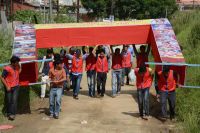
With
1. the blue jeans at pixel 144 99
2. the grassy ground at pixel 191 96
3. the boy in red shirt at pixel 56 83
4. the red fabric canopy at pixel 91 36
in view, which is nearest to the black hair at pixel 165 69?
the blue jeans at pixel 144 99

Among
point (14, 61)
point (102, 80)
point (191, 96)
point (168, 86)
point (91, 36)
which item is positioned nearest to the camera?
point (14, 61)

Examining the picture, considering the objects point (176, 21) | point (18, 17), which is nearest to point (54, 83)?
point (176, 21)

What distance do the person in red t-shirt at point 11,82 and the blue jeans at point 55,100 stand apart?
0.99 meters

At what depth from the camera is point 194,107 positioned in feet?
39.9

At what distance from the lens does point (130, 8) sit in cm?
6644

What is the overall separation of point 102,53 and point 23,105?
333 centimetres

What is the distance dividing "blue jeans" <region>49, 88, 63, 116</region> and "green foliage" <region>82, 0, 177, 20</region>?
176ft

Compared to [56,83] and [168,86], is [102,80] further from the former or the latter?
[168,86]

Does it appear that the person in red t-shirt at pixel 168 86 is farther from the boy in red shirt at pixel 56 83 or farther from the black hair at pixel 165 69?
the boy in red shirt at pixel 56 83

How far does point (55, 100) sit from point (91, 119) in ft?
3.77

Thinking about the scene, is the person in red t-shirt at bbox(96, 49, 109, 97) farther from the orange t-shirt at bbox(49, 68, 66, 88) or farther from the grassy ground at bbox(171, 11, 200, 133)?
the orange t-shirt at bbox(49, 68, 66, 88)

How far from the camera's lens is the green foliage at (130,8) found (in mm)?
66500

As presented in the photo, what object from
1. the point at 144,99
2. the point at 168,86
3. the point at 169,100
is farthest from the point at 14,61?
the point at 169,100

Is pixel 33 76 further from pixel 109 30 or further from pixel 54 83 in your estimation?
pixel 109 30
